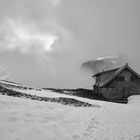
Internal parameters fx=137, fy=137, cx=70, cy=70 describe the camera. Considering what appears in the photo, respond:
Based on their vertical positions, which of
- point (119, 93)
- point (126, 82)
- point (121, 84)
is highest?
point (126, 82)

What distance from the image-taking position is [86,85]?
241ft

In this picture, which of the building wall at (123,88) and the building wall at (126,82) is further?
the building wall at (126,82)

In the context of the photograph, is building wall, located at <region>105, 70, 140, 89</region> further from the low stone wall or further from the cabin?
the low stone wall

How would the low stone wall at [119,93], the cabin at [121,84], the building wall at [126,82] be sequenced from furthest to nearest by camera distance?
1. the building wall at [126,82]
2. the cabin at [121,84]
3. the low stone wall at [119,93]

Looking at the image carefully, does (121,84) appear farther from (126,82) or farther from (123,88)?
(126,82)

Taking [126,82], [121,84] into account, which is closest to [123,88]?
[121,84]

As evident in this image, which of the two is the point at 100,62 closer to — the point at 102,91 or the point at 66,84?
the point at 66,84

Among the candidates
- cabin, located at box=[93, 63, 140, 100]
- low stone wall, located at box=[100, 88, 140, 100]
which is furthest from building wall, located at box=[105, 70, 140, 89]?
low stone wall, located at box=[100, 88, 140, 100]

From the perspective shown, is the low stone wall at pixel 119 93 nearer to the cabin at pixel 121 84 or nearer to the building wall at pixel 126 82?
the cabin at pixel 121 84

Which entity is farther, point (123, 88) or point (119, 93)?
point (123, 88)

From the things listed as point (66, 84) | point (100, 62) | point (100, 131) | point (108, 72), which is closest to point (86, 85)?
point (66, 84)

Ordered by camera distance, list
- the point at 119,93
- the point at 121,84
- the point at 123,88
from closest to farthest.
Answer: the point at 119,93, the point at 123,88, the point at 121,84

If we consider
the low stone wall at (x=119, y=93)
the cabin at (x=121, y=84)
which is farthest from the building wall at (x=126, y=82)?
the low stone wall at (x=119, y=93)

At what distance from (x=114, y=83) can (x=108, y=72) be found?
148 inches
